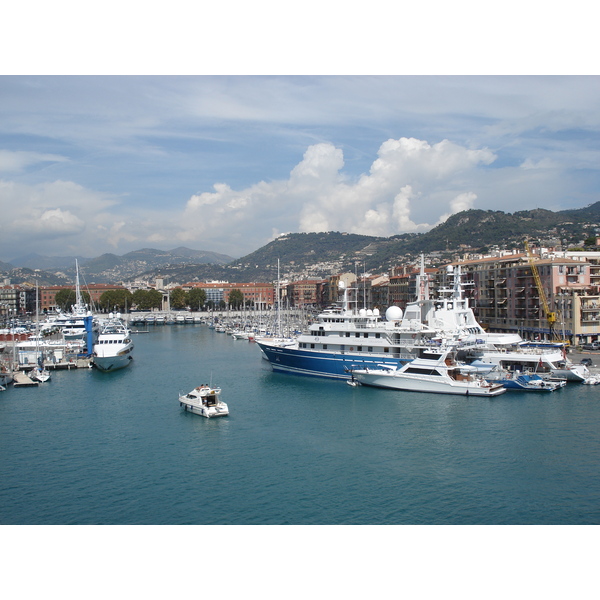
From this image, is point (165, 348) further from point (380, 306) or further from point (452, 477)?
point (452, 477)

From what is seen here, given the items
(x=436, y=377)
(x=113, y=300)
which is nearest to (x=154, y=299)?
(x=113, y=300)

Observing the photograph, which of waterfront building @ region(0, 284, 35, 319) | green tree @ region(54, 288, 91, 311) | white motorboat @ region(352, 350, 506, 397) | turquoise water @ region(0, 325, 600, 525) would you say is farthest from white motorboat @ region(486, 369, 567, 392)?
green tree @ region(54, 288, 91, 311)

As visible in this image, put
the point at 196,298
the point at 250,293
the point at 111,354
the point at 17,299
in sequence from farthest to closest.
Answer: the point at 250,293 < the point at 196,298 < the point at 17,299 < the point at 111,354

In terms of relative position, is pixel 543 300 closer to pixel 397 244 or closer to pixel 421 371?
pixel 421 371

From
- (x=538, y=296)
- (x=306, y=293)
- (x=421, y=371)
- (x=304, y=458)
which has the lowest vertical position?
(x=304, y=458)

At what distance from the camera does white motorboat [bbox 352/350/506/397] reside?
15.9 meters

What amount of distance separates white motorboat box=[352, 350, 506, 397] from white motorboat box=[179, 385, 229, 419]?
534cm

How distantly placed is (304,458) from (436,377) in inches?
283

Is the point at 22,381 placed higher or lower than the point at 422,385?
higher

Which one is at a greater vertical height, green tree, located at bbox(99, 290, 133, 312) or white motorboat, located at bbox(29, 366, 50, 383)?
green tree, located at bbox(99, 290, 133, 312)

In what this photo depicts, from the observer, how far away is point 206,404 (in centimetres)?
1387

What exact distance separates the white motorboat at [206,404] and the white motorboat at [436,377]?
534 centimetres

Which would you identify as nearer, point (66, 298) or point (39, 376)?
point (39, 376)

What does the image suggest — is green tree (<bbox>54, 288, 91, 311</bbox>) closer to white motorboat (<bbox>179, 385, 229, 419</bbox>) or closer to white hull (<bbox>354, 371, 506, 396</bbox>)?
white hull (<bbox>354, 371, 506, 396</bbox>)
